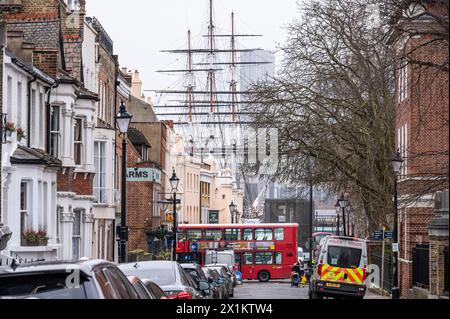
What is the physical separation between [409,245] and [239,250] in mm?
28324

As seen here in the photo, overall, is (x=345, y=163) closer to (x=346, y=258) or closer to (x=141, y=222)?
(x=346, y=258)

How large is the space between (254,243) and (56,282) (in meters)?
66.3

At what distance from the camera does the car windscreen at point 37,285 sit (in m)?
10.5

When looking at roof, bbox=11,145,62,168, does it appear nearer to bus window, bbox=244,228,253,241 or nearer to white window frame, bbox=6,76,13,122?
white window frame, bbox=6,76,13,122

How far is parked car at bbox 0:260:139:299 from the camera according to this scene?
34.2 feet

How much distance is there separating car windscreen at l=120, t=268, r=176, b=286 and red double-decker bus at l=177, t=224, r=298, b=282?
54129 mm

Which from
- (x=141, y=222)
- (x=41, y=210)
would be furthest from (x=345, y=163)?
(x=141, y=222)

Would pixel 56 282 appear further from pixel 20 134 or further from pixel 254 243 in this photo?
pixel 254 243

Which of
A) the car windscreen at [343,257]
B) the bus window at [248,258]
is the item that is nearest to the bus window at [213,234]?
the bus window at [248,258]

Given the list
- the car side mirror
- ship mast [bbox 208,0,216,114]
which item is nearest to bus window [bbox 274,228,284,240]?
the car side mirror

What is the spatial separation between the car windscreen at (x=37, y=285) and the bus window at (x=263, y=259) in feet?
219

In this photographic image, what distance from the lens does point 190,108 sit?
575 ft

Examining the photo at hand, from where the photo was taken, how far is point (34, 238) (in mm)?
35688

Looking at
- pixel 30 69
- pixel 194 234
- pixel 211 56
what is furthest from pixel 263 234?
pixel 211 56
